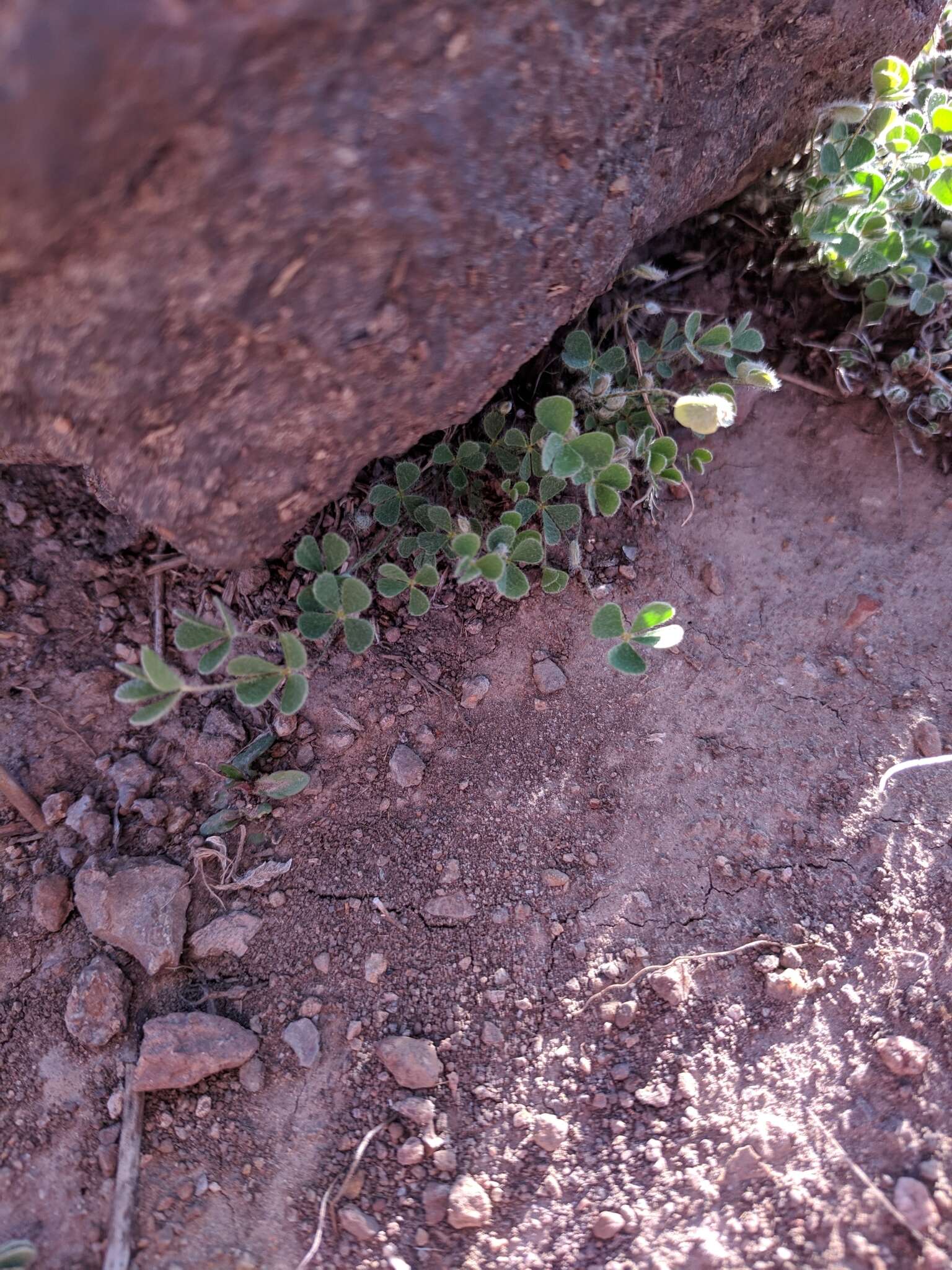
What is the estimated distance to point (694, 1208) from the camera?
52.0 inches

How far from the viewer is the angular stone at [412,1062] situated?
1.43 metres

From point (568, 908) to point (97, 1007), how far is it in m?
0.87

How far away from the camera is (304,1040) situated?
1.46 meters

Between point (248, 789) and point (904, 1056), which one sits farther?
point (248, 789)

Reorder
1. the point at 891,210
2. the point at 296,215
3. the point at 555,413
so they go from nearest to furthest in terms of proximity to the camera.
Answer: the point at 296,215
the point at 555,413
the point at 891,210

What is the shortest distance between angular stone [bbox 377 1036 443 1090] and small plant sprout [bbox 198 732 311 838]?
19.2 inches

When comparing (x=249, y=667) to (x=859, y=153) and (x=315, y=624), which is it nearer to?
(x=315, y=624)

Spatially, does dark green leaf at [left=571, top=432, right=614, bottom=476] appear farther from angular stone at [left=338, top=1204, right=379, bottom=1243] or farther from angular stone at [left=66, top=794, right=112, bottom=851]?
angular stone at [left=338, top=1204, right=379, bottom=1243]

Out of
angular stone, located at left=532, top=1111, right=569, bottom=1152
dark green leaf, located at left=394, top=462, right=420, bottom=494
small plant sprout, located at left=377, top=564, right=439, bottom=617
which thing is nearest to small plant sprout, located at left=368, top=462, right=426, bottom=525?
dark green leaf, located at left=394, top=462, right=420, bottom=494

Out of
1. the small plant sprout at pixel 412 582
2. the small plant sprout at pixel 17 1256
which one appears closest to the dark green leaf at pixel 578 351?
the small plant sprout at pixel 412 582

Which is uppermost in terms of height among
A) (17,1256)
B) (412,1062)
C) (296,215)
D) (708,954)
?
(296,215)

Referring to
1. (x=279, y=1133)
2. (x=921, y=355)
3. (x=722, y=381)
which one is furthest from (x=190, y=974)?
(x=921, y=355)

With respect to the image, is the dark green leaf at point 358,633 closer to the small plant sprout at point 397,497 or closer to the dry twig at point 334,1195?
the small plant sprout at point 397,497

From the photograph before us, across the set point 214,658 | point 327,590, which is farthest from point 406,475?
point 214,658
